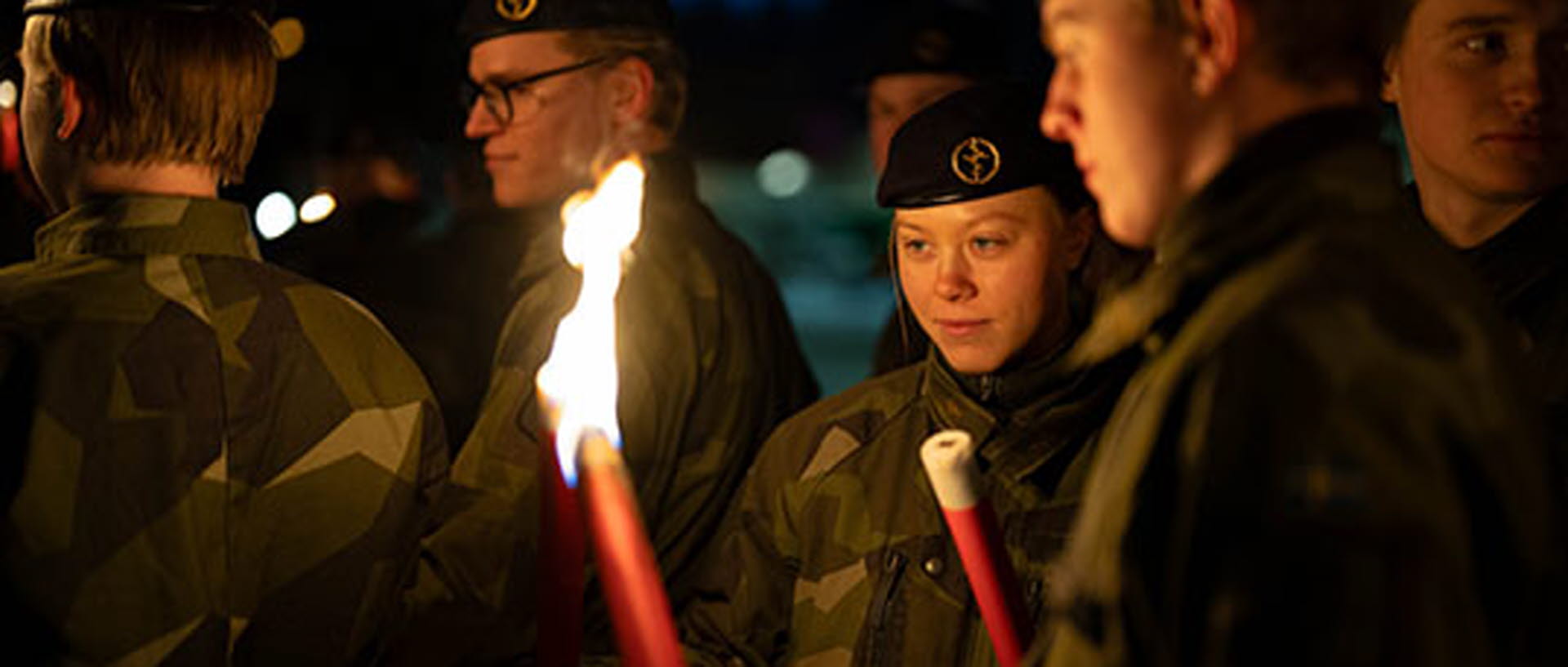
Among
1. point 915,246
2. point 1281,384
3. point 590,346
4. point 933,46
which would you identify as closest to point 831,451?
point 915,246

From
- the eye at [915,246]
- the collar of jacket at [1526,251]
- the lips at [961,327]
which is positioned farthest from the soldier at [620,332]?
the collar of jacket at [1526,251]

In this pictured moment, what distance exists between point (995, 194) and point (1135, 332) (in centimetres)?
149

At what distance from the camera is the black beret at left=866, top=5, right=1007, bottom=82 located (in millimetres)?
5453

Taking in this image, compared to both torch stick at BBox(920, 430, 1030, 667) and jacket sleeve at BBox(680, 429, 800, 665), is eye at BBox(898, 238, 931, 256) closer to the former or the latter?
jacket sleeve at BBox(680, 429, 800, 665)

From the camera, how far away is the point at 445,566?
300cm

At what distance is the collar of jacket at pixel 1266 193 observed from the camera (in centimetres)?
142

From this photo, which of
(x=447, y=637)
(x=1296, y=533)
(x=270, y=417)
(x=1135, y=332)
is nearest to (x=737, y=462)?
(x=447, y=637)

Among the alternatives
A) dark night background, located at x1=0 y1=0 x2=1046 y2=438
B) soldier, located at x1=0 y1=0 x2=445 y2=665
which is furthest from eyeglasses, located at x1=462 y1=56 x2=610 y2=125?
soldier, located at x1=0 y1=0 x2=445 y2=665

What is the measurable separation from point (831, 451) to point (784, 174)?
38.9 metres

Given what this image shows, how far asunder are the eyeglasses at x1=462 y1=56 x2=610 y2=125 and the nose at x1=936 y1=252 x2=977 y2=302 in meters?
1.30

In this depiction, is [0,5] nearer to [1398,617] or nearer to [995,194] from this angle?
[995,194]

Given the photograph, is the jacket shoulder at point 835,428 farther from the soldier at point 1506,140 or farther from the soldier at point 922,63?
the soldier at point 922,63

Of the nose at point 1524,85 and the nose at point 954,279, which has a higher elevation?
the nose at point 1524,85

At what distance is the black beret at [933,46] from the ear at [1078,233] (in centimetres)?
234
